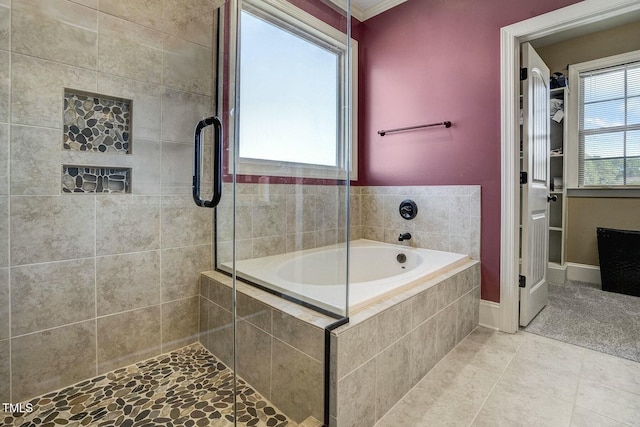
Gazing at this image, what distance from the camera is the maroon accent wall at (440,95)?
2.12 m

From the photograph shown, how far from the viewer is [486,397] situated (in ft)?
4.55

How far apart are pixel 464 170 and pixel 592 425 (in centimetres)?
157

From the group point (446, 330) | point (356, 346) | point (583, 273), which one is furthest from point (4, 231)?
point (583, 273)

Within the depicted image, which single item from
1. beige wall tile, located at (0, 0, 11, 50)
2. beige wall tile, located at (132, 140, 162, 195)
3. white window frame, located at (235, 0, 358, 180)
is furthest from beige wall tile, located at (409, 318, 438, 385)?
beige wall tile, located at (0, 0, 11, 50)

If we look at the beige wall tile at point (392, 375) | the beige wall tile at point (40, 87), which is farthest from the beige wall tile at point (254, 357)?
the beige wall tile at point (40, 87)

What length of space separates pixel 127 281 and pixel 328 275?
1083mm

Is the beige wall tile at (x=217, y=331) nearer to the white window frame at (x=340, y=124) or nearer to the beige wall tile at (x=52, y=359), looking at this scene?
the beige wall tile at (x=52, y=359)

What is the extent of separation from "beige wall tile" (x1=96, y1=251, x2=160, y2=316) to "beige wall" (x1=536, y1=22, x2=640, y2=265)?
4.03m

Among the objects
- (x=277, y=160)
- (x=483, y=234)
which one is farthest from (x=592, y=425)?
(x=277, y=160)

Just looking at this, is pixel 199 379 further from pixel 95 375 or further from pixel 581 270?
pixel 581 270

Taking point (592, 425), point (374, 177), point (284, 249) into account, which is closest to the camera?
point (592, 425)

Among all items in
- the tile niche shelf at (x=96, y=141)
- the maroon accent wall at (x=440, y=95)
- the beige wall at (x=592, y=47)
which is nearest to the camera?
the tile niche shelf at (x=96, y=141)

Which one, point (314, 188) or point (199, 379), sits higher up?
point (314, 188)

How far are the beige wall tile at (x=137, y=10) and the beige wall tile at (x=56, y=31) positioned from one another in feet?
0.28
